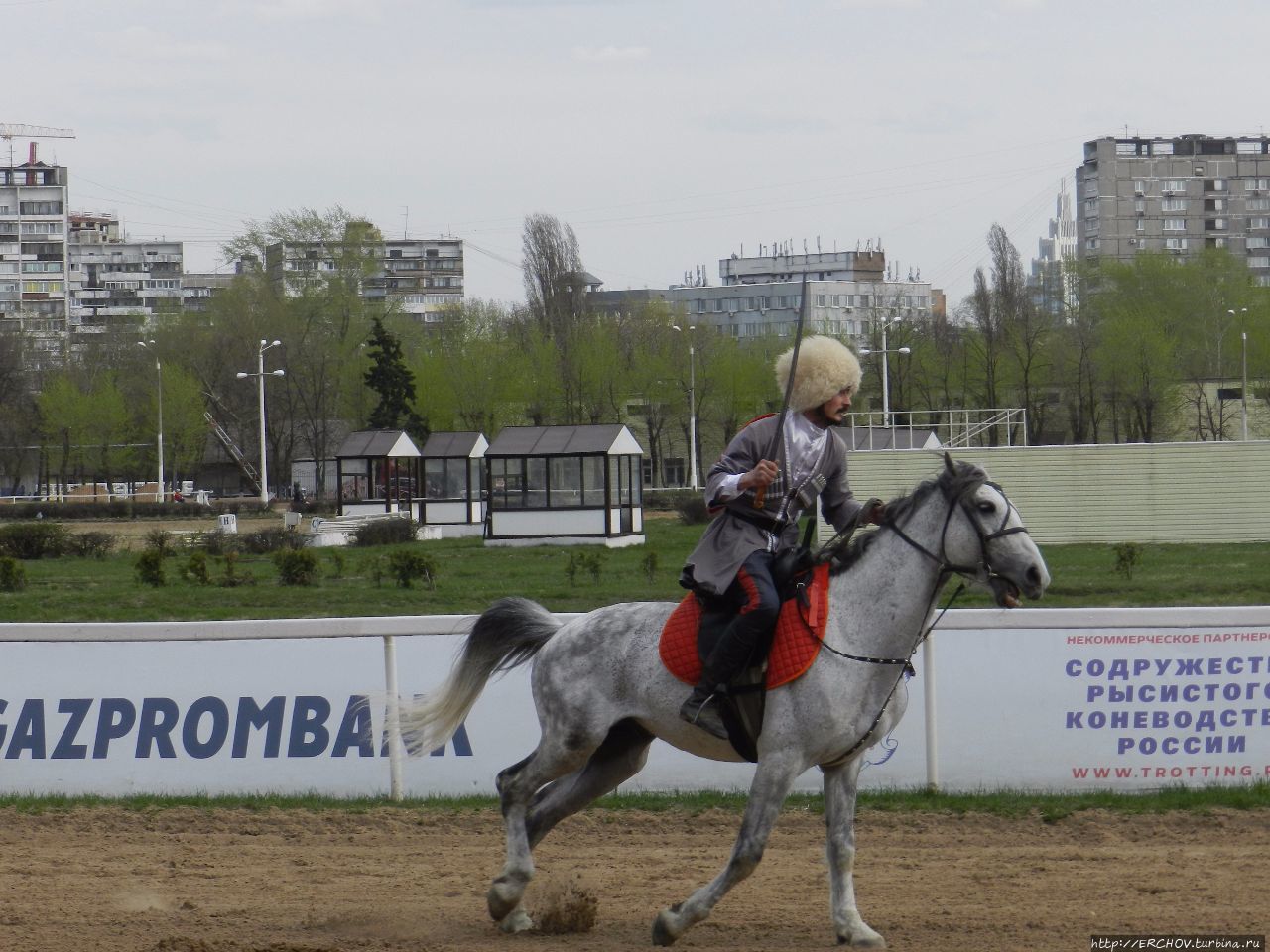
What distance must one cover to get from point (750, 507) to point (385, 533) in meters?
33.1

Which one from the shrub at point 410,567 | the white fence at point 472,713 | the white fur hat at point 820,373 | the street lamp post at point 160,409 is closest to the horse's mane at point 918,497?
the white fur hat at point 820,373

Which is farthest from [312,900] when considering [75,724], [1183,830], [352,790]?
[1183,830]

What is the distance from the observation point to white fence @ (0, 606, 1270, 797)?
9.65 meters

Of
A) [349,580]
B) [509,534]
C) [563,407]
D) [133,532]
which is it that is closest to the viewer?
[349,580]

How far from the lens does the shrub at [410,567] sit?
25203 mm

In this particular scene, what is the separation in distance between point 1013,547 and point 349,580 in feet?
73.2

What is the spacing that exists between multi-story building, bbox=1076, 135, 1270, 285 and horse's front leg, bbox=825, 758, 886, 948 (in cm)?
15901

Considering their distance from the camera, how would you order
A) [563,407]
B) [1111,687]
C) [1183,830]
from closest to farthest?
[1183,830]
[1111,687]
[563,407]

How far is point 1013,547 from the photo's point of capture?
19.5ft

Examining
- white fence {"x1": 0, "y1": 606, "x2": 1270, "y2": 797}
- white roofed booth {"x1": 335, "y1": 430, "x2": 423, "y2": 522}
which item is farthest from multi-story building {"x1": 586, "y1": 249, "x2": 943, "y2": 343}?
white fence {"x1": 0, "y1": 606, "x2": 1270, "y2": 797}

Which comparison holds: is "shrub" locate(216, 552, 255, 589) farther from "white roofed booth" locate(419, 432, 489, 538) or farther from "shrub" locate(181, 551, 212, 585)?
"white roofed booth" locate(419, 432, 489, 538)

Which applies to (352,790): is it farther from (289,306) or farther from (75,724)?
(289,306)

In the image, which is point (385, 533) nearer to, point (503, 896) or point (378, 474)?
point (378, 474)

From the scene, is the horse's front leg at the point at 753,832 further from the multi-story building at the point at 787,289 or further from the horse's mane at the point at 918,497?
the multi-story building at the point at 787,289
